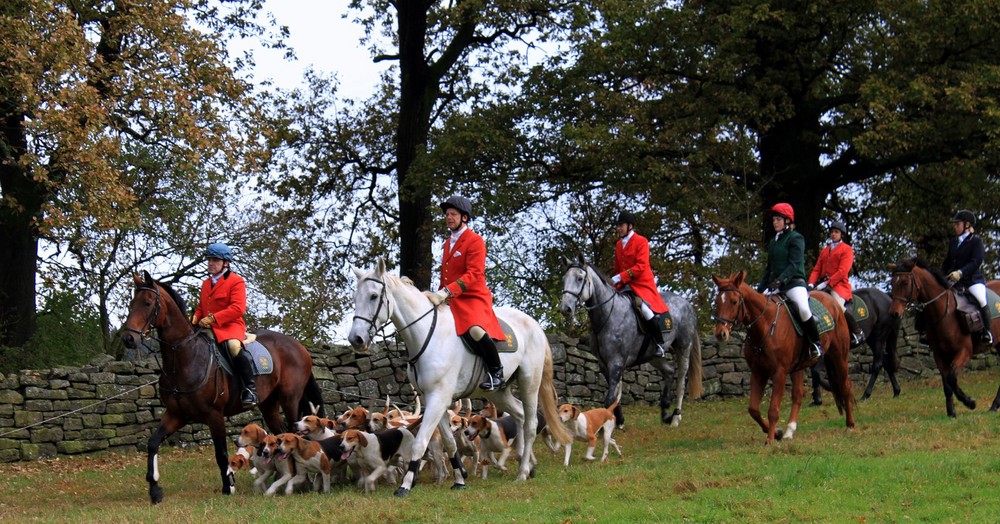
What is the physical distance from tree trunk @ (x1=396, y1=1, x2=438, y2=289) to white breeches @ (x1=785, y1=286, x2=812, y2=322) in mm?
10673

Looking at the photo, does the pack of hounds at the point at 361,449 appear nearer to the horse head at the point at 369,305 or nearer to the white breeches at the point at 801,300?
the horse head at the point at 369,305

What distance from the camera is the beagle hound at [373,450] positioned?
10.1m

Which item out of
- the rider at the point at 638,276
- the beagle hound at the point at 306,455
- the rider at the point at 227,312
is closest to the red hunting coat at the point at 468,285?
the beagle hound at the point at 306,455

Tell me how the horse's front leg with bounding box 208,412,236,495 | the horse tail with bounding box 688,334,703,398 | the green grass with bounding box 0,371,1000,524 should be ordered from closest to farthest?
the green grass with bounding box 0,371,1000,524
the horse's front leg with bounding box 208,412,236,495
the horse tail with bounding box 688,334,703,398

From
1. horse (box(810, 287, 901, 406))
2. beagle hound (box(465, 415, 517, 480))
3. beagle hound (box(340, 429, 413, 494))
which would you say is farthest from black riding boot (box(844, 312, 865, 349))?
beagle hound (box(340, 429, 413, 494))

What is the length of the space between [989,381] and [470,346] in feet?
43.4

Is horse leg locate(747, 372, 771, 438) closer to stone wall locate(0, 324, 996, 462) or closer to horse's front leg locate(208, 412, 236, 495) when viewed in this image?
horse's front leg locate(208, 412, 236, 495)

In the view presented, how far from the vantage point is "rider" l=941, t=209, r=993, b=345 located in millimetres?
13898

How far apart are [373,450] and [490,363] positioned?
134 cm

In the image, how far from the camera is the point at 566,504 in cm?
877

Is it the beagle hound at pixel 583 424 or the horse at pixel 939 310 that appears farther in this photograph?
the horse at pixel 939 310

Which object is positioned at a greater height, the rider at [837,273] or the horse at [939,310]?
the rider at [837,273]

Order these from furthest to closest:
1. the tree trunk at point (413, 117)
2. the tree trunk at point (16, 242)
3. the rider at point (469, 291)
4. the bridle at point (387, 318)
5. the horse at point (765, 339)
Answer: the tree trunk at point (413, 117)
the tree trunk at point (16, 242)
the horse at point (765, 339)
the rider at point (469, 291)
the bridle at point (387, 318)

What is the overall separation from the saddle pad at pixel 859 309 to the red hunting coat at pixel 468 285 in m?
8.41
